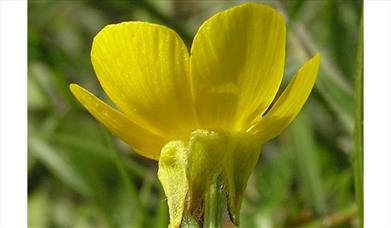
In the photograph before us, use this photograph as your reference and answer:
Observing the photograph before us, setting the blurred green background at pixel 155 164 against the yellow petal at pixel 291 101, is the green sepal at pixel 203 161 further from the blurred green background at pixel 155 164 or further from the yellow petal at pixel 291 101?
the blurred green background at pixel 155 164

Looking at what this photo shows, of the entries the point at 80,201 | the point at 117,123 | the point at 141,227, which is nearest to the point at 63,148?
the point at 80,201

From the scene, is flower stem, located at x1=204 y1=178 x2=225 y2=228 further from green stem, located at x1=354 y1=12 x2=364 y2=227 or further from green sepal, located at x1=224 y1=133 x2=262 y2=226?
green stem, located at x1=354 y1=12 x2=364 y2=227

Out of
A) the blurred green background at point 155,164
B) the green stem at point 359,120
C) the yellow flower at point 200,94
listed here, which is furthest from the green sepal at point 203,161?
the blurred green background at point 155,164

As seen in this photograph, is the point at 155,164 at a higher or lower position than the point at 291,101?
lower

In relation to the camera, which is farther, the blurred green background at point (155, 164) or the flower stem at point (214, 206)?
the blurred green background at point (155, 164)

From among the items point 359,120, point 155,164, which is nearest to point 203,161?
point 359,120

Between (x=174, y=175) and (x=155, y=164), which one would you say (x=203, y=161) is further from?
(x=155, y=164)

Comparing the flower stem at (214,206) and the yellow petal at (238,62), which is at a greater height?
the yellow petal at (238,62)
